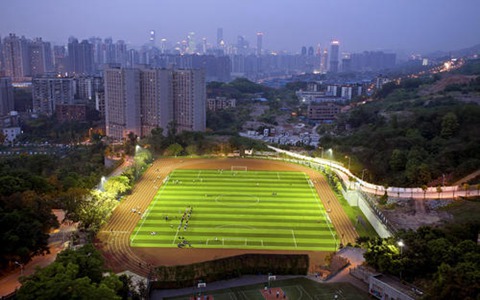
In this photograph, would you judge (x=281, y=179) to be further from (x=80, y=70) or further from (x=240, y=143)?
(x=80, y=70)

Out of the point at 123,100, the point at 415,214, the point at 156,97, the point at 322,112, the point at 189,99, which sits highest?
the point at 156,97

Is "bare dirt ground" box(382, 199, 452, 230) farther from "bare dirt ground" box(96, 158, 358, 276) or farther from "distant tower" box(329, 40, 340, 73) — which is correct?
"distant tower" box(329, 40, 340, 73)

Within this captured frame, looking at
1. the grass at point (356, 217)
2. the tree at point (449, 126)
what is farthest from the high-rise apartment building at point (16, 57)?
the grass at point (356, 217)

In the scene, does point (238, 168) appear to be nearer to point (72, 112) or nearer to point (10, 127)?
point (72, 112)

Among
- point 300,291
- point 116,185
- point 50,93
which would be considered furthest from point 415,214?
point 50,93

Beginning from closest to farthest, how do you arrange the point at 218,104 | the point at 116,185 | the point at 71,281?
the point at 71,281 → the point at 116,185 → the point at 218,104

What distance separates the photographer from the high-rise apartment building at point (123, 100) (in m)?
52.6

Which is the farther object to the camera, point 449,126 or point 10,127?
point 10,127

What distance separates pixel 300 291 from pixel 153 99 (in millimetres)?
39995

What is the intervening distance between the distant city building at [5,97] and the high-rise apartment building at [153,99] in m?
24.7

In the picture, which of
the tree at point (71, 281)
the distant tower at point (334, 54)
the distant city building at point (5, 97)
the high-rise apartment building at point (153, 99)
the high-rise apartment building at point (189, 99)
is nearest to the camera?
the tree at point (71, 281)

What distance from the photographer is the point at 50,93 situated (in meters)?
71.4

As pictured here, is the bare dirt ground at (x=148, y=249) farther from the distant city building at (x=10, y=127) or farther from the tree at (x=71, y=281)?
the distant city building at (x=10, y=127)

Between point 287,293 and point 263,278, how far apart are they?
147 centimetres
